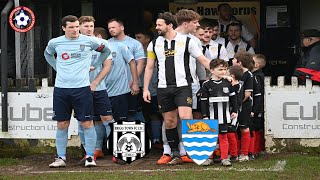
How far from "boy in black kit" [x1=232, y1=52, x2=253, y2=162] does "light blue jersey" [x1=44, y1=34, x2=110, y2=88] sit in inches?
77.8

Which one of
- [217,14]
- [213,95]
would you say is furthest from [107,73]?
[217,14]

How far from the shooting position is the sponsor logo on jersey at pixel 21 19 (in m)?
12.0

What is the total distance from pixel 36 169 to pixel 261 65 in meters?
3.31

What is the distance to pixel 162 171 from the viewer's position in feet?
34.4

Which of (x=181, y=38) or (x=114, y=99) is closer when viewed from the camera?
(x=181, y=38)

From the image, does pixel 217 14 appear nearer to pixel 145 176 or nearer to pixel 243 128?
pixel 243 128

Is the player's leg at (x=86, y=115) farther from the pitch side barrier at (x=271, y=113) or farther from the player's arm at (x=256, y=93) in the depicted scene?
the player's arm at (x=256, y=93)

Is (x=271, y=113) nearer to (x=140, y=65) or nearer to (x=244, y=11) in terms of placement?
(x=140, y=65)

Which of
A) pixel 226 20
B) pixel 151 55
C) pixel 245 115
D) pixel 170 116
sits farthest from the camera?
pixel 226 20

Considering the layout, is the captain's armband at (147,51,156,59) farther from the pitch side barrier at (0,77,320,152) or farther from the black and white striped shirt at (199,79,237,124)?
the pitch side barrier at (0,77,320,152)

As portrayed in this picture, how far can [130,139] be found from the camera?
11375 mm

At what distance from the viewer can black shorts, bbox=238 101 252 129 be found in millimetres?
11312

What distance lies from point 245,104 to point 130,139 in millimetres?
1558

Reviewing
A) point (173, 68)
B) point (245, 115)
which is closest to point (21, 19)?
point (173, 68)
